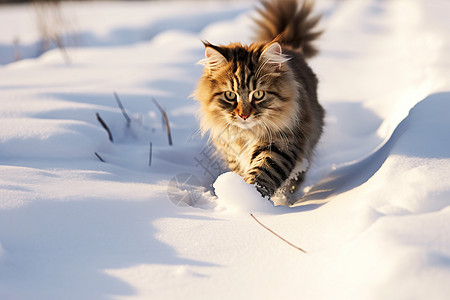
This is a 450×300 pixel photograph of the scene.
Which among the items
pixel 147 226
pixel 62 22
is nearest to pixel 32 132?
pixel 147 226

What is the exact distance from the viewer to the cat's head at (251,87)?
1960 mm

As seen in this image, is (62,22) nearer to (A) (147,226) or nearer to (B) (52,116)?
(B) (52,116)

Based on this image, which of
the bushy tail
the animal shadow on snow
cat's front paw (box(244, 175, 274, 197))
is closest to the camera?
the animal shadow on snow

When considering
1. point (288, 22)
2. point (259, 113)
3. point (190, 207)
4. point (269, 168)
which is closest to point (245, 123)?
point (259, 113)

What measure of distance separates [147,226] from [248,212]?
15.3 inches

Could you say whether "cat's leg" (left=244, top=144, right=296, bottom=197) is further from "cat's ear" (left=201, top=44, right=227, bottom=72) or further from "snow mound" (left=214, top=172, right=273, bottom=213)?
"cat's ear" (left=201, top=44, right=227, bottom=72)

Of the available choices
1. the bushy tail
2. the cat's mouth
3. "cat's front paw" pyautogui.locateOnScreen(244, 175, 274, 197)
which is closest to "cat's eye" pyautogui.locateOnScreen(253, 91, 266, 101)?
the cat's mouth

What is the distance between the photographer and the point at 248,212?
64.0 inches

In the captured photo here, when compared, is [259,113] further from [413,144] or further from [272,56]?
[413,144]

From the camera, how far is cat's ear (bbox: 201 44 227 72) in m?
1.96

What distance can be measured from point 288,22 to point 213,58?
125 centimetres

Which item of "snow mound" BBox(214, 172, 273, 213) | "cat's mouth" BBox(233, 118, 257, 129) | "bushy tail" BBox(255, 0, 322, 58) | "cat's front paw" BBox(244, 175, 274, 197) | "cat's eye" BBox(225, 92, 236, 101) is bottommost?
"cat's front paw" BBox(244, 175, 274, 197)

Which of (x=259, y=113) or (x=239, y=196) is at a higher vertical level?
(x=259, y=113)

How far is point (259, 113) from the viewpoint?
1961 mm
